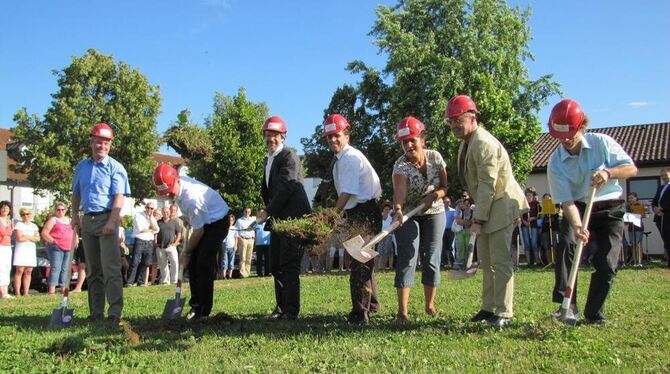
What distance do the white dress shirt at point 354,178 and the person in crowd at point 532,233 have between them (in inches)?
461

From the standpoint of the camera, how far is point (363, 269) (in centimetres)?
623

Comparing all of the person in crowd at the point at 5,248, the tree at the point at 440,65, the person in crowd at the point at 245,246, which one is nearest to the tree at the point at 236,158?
the tree at the point at 440,65

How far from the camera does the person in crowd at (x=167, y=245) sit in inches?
626

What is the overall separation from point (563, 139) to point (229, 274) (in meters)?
14.2

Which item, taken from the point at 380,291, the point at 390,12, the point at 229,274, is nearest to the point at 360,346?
the point at 380,291

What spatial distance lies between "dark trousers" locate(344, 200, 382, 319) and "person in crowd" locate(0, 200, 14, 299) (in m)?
9.02

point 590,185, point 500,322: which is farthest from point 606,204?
point 500,322

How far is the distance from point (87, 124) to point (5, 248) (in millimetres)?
25044

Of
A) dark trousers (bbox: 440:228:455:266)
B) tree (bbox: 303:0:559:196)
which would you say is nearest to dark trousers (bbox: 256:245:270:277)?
dark trousers (bbox: 440:228:455:266)

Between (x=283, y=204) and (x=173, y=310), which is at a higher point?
(x=283, y=204)

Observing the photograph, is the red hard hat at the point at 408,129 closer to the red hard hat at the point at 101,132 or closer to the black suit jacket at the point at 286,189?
the black suit jacket at the point at 286,189

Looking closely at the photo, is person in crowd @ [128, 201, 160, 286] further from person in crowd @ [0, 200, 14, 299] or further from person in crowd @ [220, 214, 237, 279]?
person in crowd @ [0, 200, 14, 299]

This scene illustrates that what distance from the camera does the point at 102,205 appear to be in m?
7.20

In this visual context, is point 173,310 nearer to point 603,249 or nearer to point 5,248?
point 603,249
